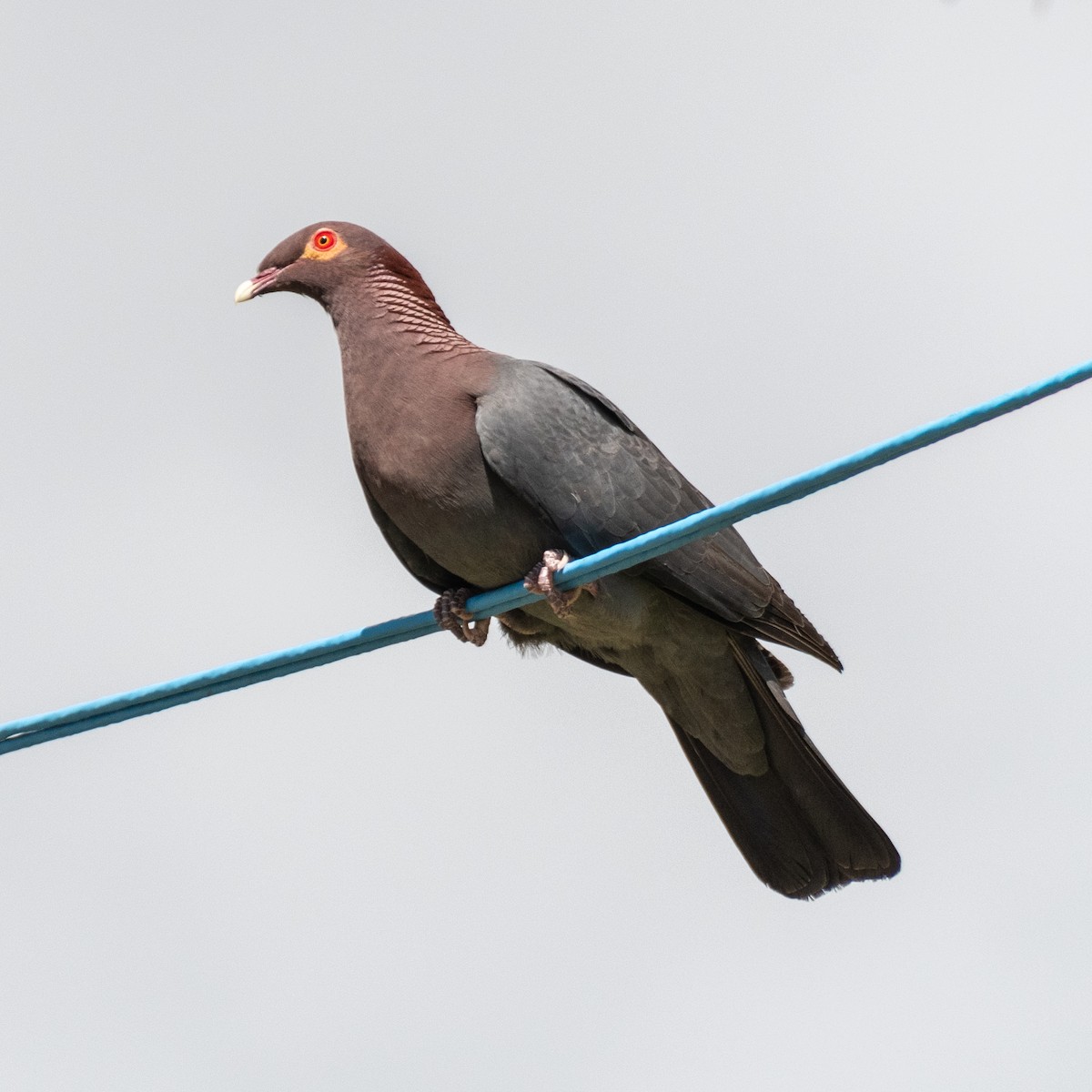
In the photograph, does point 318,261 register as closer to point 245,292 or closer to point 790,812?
point 245,292

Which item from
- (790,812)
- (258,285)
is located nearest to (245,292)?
(258,285)

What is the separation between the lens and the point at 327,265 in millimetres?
6684

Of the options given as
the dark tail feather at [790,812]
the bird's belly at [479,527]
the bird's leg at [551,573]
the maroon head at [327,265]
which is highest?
the maroon head at [327,265]

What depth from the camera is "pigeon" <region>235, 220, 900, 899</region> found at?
5.91 metres

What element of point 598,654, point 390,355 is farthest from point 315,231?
point 598,654

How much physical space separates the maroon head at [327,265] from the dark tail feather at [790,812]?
1.91 metres

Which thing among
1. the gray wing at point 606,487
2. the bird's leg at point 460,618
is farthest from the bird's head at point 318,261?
the bird's leg at point 460,618

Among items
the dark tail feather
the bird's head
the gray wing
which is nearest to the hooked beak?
the bird's head

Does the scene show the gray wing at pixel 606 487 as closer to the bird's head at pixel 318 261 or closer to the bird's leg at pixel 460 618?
the bird's leg at pixel 460 618

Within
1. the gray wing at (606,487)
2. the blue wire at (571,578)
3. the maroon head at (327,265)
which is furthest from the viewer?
the maroon head at (327,265)

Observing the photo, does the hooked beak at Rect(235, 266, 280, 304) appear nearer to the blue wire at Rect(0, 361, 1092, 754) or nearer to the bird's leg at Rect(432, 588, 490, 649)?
the bird's leg at Rect(432, 588, 490, 649)

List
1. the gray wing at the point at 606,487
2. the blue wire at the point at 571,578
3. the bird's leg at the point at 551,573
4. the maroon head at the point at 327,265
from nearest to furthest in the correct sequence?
the blue wire at the point at 571,578 → the bird's leg at the point at 551,573 → the gray wing at the point at 606,487 → the maroon head at the point at 327,265

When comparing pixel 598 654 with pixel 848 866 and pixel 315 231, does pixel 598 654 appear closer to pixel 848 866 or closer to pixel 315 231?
pixel 848 866

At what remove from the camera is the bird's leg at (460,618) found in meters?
6.02
